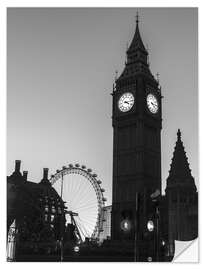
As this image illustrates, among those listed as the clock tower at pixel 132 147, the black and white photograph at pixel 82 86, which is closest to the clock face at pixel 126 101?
the clock tower at pixel 132 147

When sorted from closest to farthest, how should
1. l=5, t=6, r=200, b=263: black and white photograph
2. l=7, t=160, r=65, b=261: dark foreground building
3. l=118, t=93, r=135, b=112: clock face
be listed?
1. l=5, t=6, r=200, b=263: black and white photograph
2. l=7, t=160, r=65, b=261: dark foreground building
3. l=118, t=93, r=135, b=112: clock face

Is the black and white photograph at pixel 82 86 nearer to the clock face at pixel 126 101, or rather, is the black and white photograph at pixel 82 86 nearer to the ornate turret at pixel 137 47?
the ornate turret at pixel 137 47

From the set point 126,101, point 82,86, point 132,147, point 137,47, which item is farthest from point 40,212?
point 82,86

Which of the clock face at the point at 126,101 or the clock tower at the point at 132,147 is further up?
the clock face at the point at 126,101

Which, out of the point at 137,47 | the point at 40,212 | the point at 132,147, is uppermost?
the point at 137,47

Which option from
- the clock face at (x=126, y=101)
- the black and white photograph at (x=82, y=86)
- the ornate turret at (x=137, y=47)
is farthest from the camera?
the clock face at (x=126, y=101)

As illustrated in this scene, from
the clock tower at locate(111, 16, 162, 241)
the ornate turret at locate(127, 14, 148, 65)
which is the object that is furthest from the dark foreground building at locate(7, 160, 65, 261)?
the ornate turret at locate(127, 14, 148, 65)

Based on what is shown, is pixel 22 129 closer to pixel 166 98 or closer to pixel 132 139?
pixel 166 98

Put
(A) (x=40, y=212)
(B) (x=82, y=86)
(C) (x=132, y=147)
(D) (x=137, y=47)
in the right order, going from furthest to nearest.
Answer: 1. (C) (x=132, y=147)
2. (A) (x=40, y=212)
3. (D) (x=137, y=47)
4. (B) (x=82, y=86)

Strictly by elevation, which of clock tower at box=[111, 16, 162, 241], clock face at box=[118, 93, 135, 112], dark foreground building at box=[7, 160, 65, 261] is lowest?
dark foreground building at box=[7, 160, 65, 261]

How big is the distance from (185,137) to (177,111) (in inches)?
50.4

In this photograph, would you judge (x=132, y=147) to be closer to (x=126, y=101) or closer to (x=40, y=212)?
(x=126, y=101)

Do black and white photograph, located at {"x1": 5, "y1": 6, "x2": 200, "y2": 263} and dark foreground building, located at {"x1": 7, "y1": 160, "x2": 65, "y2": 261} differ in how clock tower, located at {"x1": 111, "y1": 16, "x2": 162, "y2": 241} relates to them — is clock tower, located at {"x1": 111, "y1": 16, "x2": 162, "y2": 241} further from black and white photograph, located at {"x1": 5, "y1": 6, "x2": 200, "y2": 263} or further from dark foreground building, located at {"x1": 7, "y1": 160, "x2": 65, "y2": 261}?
black and white photograph, located at {"x1": 5, "y1": 6, "x2": 200, "y2": 263}

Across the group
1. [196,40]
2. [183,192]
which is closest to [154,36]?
[196,40]
